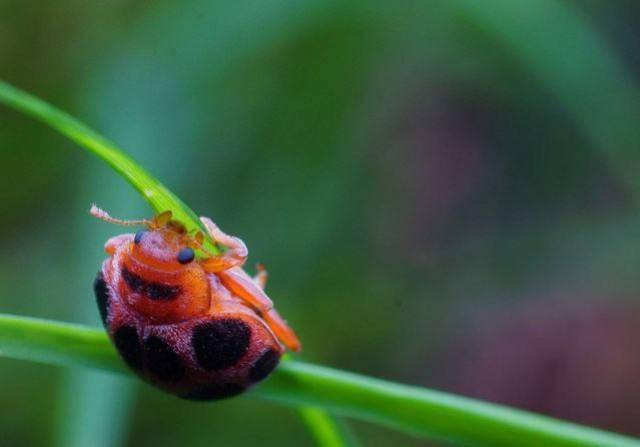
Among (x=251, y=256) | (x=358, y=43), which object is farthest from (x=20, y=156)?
(x=358, y=43)

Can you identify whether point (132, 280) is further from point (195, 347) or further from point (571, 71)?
point (571, 71)

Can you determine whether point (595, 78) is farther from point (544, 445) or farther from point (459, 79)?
point (544, 445)

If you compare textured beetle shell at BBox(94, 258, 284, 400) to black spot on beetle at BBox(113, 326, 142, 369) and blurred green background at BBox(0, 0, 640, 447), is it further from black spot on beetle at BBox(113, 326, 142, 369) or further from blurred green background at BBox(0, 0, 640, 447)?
blurred green background at BBox(0, 0, 640, 447)

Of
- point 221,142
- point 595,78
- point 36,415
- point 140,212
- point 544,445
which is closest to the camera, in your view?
point 544,445

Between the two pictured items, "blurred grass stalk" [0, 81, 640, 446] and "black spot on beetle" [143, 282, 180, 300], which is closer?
"blurred grass stalk" [0, 81, 640, 446]

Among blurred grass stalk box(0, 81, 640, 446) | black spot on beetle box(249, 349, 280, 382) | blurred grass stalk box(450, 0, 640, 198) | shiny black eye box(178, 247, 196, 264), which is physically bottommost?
black spot on beetle box(249, 349, 280, 382)

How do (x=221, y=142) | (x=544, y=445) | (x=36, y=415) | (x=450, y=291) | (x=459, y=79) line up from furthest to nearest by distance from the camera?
(x=459, y=79), (x=450, y=291), (x=221, y=142), (x=36, y=415), (x=544, y=445)

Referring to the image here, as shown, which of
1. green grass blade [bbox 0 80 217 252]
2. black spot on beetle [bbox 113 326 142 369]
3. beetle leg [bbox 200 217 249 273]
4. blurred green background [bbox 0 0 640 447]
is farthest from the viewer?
blurred green background [bbox 0 0 640 447]

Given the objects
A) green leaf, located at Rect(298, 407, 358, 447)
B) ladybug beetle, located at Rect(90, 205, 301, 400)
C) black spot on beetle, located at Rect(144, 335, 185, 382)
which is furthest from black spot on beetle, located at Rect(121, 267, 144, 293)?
green leaf, located at Rect(298, 407, 358, 447)

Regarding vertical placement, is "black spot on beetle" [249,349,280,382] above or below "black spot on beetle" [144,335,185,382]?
above
